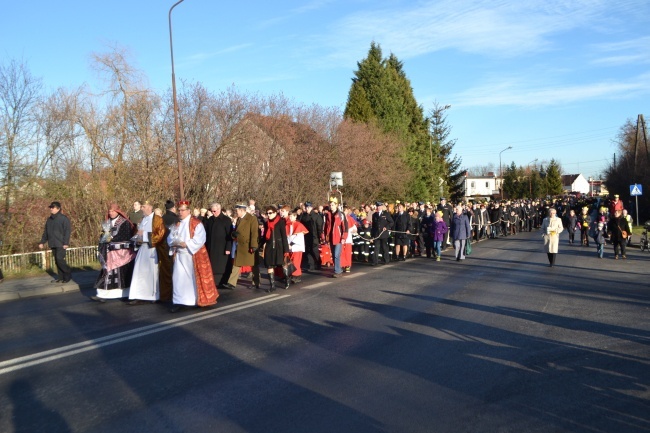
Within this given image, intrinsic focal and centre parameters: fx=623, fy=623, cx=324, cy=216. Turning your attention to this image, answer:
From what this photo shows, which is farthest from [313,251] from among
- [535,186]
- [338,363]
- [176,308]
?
[535,186]

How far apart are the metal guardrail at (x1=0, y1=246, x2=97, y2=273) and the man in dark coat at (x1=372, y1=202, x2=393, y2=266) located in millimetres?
9196

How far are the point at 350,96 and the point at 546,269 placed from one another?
32607 mm

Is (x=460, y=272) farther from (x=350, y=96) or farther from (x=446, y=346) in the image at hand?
(x=350, y=96)

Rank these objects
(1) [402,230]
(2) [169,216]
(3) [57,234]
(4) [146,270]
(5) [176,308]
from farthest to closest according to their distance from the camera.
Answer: (1) [402,230] < (3) [57,234] < (2) [169,216] < (4) [146,270] < (5) [176,308]

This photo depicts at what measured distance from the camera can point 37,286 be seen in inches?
599

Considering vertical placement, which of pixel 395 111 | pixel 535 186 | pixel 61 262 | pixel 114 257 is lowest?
pixel 61 262

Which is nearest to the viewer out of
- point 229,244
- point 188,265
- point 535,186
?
point 188,265

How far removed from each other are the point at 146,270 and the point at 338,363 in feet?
19.8

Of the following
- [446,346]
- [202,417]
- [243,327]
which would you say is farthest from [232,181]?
[202,417]

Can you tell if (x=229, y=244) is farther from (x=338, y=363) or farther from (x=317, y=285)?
(x=338, y=363)

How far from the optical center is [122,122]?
25297 mm

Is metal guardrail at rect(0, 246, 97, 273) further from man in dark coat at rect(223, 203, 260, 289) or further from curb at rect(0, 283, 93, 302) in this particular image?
man in dark coat at rect(223, 203, 260, 289)

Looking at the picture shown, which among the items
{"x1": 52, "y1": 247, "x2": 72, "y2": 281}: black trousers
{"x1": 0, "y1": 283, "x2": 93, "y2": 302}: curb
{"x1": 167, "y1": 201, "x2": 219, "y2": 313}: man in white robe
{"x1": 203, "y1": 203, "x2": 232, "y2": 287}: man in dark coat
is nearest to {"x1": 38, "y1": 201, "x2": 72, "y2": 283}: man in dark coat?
{"x1": 52, "y1": 247, "x2": 72, "y2": 281}: black trousers

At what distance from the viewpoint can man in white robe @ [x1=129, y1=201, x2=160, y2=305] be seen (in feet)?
39.3
